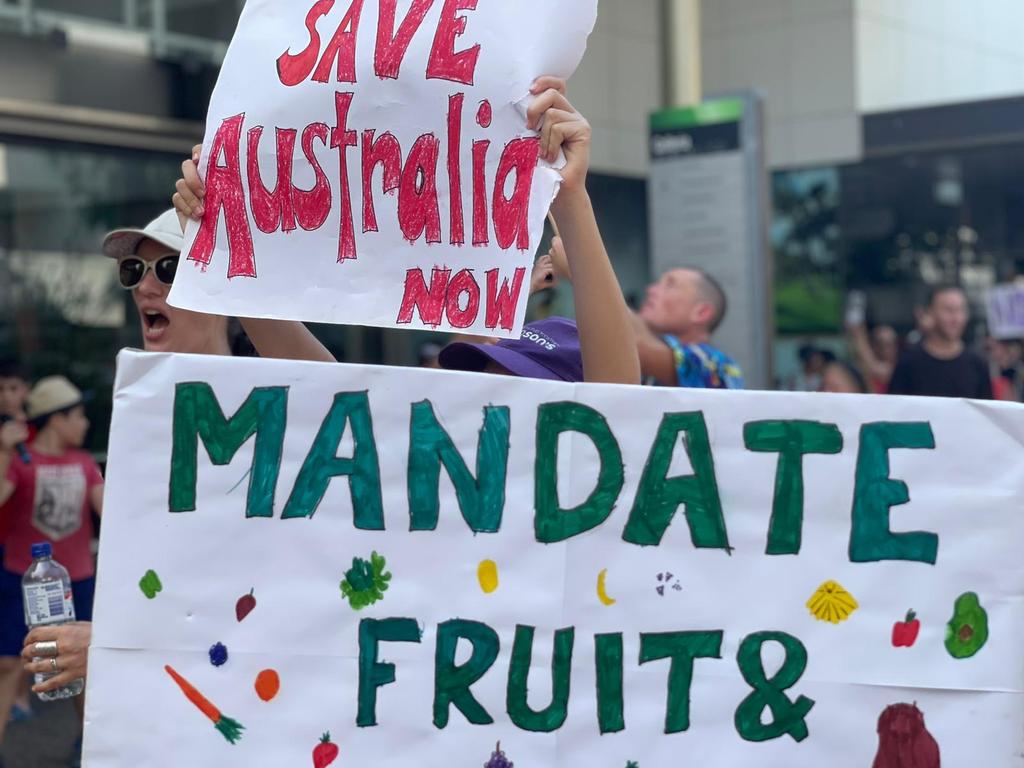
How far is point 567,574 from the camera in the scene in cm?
189

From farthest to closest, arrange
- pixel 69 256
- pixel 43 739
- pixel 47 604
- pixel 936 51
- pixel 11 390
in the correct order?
pixel 936 51 < pixel 69 256 < pixel 11 390 < pixel 43 739 < pixel 47 604

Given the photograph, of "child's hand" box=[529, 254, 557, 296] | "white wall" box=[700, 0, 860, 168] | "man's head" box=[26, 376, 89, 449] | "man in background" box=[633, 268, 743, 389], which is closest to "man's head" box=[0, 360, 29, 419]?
"man's head" box=[26, 376, 89, 449]

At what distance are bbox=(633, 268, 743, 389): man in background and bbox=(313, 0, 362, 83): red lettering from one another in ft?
8.03

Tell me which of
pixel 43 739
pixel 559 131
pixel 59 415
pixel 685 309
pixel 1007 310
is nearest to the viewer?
pixel 559 131

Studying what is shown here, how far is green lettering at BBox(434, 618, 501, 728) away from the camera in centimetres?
188

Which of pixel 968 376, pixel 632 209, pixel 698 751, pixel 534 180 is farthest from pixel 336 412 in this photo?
pixel 632 209

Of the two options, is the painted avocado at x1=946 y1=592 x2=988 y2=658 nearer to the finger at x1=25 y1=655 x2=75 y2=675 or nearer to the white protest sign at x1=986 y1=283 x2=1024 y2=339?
the finger at x1=25 y1=655 x2=75 y2=675

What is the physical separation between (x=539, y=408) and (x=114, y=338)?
7540 mm

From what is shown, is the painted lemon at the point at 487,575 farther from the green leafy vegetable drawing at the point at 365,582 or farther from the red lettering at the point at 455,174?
the red lettering at the point at 455,174

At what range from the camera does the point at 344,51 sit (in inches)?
84.0

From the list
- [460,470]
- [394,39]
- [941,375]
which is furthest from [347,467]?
[941,375]

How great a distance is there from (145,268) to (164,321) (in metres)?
0.10

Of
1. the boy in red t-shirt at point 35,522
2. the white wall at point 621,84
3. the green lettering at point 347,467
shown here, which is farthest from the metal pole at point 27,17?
the green lettering at point 347,467

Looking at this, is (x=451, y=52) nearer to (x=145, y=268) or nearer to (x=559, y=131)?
(x=559, y=131)
